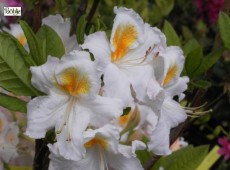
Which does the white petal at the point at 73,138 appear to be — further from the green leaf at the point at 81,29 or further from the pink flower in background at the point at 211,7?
the pink flower in background at the point at 211,7

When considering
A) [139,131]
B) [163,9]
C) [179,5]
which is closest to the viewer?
[139,131]

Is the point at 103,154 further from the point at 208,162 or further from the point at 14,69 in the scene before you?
the point at 208,162

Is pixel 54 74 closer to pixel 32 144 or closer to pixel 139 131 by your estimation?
pixel 139 131

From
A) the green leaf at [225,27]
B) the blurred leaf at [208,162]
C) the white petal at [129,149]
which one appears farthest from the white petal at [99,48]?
the blurred leaf at [208,162]

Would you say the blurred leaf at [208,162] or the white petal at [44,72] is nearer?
the white petal at [44,72]

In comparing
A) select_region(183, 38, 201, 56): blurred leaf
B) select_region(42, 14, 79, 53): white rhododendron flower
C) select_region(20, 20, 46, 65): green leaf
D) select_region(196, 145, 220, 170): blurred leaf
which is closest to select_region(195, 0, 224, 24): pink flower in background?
select_region(196, 145, 220, 170): blurred leaf

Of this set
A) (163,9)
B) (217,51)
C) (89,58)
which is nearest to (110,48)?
(89,58)
